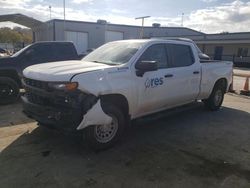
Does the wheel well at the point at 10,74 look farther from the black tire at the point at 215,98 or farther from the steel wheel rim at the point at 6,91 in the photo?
the black tire at the point at 215,98

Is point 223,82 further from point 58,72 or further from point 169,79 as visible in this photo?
point 58,72

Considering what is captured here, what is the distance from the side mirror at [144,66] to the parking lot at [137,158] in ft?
3.35

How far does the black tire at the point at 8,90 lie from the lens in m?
8.38

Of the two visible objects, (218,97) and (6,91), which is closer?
(218,97)

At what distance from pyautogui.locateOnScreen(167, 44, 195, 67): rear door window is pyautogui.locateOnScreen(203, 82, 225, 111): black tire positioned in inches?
64.9

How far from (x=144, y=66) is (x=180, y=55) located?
171cm

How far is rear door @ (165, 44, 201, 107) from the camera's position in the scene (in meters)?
5.93

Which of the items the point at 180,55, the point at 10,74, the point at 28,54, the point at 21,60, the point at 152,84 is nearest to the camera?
the point at 152,84

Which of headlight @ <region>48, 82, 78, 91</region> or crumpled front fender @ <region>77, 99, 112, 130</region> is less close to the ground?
headlight @ <region>48, 82, 78, 91</region>

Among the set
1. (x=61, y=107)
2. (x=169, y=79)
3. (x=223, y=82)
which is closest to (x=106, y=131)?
(x=61, y=107)

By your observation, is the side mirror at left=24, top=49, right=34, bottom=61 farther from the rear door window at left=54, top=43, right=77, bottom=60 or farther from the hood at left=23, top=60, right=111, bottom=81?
the hood at left=23, top=60, right=111, bottom=81

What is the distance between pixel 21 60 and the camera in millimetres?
8781

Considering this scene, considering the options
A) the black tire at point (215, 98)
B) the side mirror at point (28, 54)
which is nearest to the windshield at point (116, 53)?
the black tire at point (215, 98)

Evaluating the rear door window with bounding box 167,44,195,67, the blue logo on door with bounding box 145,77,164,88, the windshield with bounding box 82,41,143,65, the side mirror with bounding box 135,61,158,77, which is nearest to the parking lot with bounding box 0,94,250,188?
the blue logo on door with bounding box 145,77,164,88
